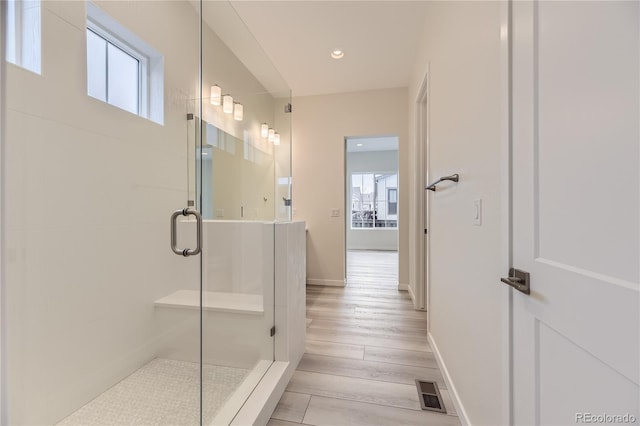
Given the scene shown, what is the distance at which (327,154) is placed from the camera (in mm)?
3881

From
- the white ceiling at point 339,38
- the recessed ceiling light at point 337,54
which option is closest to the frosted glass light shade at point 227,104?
the white ceiling at point 339,38

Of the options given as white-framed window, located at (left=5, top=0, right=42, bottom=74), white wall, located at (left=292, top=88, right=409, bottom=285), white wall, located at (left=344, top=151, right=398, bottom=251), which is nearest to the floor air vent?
white wall, located at (left=292, top=88, right=409, bottom=285)

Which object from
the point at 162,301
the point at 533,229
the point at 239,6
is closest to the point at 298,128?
the point at 239,6

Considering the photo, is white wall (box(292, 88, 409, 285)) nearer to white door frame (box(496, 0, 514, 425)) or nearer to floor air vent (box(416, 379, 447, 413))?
floor air vent (box(416, 379, 447, 413))

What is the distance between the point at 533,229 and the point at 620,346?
335mm

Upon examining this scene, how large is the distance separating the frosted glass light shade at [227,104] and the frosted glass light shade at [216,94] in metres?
0.04

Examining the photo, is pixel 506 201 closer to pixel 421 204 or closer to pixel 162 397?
pixel 162 397

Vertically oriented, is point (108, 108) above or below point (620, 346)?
above

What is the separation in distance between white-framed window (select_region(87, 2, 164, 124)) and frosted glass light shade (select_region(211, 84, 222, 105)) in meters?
0.36

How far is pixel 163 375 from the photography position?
5.44 feet

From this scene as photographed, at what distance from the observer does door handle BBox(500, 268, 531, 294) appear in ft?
2.49

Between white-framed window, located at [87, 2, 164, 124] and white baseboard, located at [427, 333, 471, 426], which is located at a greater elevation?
white-framed window, located at [87, 2, 164, 124]

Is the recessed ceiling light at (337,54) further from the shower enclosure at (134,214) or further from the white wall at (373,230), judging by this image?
the white wall at (373,230)

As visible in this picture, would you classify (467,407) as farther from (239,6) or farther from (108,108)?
(239,6)
